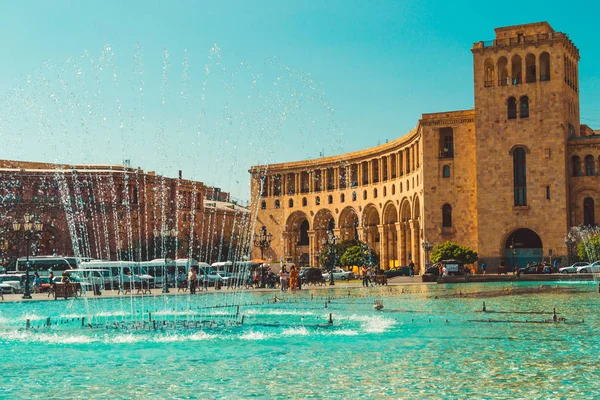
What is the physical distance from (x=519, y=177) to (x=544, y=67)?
24.0 feet

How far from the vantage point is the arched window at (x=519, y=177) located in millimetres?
51312

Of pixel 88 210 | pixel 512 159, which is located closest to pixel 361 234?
pixel 512 159

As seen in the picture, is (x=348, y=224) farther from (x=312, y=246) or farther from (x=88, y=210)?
(x=88, y=210)

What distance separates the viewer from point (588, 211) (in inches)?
2024

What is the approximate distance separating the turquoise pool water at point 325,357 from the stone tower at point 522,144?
32.5 m

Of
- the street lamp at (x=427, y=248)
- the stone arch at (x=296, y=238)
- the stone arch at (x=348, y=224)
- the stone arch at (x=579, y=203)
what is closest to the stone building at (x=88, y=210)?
the stone arch at (x=296, y=238)

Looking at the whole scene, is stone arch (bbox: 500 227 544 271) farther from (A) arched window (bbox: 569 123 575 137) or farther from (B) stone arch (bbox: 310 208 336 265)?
(B) stone arch (bbox: 310 208 336 265)

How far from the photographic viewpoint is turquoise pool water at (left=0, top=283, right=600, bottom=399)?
913cm

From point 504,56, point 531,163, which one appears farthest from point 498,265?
point 504,56

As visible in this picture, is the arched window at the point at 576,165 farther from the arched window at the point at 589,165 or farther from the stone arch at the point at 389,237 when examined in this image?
the stone arch at the point at 389,237

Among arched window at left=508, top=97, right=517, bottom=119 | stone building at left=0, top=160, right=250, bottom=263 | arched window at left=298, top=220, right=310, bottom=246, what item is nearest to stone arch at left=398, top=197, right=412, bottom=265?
arched window at left=508, top=97, right=517, bottom=119

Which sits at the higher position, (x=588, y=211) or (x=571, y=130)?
(x=571, y=130)

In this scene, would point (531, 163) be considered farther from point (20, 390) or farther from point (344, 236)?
point (20, 390)

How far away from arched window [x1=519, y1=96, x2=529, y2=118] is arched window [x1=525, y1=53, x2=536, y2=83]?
3.86 ft
